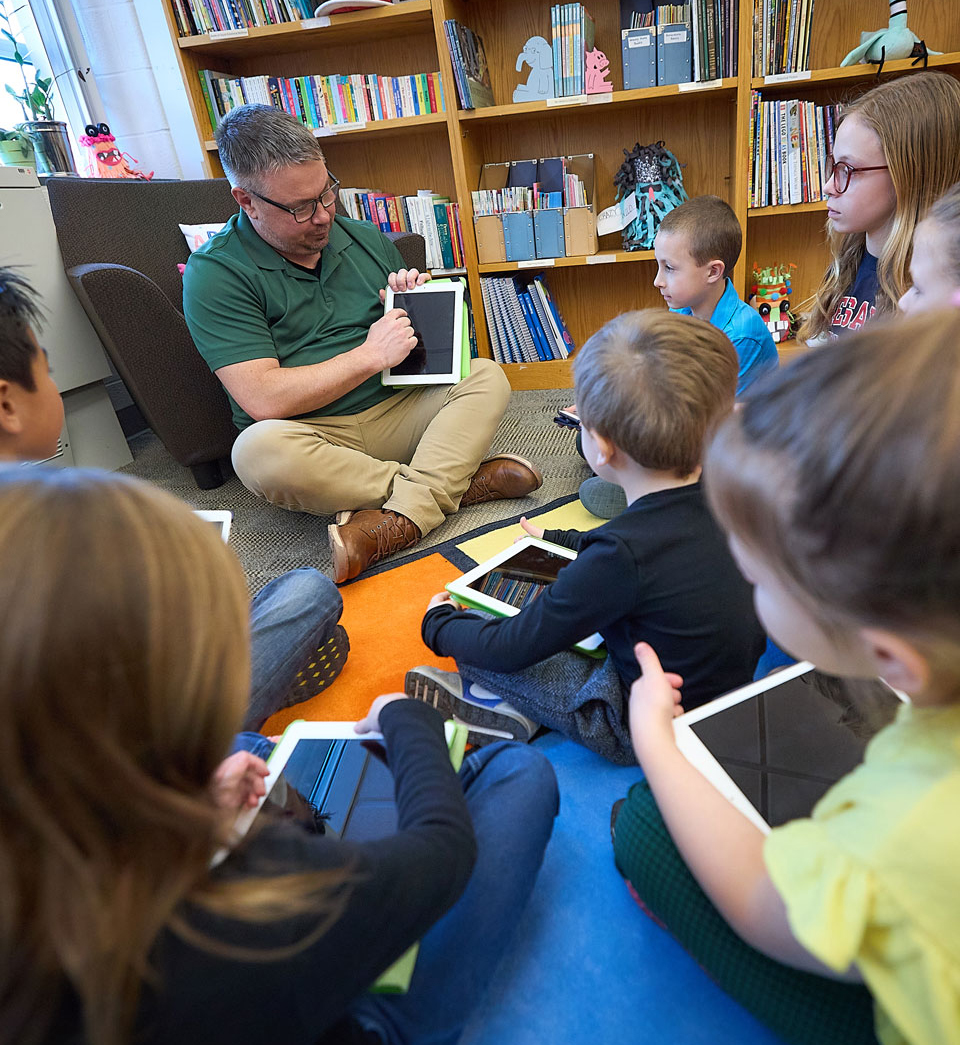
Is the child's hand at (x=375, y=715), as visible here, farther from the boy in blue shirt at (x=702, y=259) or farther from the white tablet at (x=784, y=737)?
the boy in blue shirt at (x=702, y=259)

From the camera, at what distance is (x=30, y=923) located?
0.35 meters

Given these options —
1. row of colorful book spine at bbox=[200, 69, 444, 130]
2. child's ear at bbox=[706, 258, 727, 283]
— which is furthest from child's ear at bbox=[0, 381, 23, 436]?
row of colorful book spine at bbox=[200, 69, 444, 130]

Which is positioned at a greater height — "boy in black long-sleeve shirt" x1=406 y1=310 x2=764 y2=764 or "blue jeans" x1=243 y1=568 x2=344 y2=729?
"boy in black long-sleeve shirt" x1=406 y1=310 x2=764 y2=764

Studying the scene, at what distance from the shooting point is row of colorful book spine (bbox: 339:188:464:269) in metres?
2.48

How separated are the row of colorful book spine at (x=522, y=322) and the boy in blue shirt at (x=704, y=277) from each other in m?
0.85

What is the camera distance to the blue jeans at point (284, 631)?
101cm

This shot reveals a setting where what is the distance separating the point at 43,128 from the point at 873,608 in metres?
2.61

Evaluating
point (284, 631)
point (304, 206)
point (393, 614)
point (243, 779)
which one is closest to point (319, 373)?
point (304, 206)

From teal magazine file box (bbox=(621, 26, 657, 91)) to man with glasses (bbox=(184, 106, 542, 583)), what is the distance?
1.12 metres

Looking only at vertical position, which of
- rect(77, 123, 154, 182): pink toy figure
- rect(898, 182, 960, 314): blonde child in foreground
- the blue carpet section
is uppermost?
rect(77, 123, 154, 182): pink toy figure

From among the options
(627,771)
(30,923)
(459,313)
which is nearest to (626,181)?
(459,313)

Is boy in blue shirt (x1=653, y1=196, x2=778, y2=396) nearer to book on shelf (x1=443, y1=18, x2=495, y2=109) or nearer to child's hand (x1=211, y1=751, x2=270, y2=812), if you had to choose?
book on shelf (x1=443, y1=18, x2=495, y2=109)

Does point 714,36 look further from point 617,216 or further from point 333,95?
point 333,95

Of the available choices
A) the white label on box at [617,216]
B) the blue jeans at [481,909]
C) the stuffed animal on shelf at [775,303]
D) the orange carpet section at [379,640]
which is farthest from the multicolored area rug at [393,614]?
the stuffed animal on shelf at [775,303]
